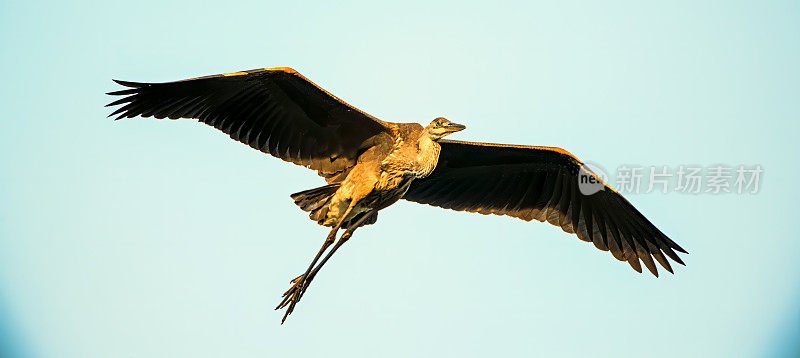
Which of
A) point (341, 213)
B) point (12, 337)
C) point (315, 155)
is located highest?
point (315, 155)

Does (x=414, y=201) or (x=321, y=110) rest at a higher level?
(x=321, y=110)

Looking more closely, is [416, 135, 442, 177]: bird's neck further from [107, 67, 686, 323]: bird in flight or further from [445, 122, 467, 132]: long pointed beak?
[445, 122, 467, 132]: long pointed beak

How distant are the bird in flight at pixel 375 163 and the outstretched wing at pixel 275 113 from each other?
0.01m

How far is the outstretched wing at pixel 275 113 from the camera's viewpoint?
1038cm

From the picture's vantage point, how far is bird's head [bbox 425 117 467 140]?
32.7ft

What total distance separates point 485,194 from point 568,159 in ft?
4.55

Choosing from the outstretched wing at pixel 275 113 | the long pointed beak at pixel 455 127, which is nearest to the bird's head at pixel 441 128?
the long pointed beak at pixel 455 127

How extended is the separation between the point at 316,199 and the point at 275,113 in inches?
48.5

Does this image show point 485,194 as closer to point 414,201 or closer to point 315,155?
point 414,201

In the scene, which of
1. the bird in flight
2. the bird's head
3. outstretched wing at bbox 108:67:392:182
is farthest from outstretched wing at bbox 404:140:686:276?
the bird's head

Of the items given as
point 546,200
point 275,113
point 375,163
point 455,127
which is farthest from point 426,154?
point 546,200

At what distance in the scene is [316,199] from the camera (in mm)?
10820

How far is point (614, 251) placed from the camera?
12.1 m

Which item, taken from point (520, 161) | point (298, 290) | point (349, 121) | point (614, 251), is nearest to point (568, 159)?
point (520, 161)
